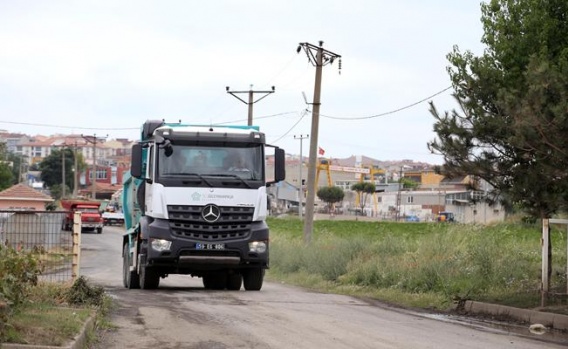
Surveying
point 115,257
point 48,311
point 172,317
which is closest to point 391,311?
point 172,317

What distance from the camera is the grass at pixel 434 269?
58.3ft

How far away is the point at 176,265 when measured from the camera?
18578mm

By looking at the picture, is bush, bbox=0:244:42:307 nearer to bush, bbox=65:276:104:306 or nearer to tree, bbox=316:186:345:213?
bush, bbox=65:276:104:306

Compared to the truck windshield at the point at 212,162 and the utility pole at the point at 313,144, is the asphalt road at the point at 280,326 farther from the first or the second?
the utility pole at the point at 313,144

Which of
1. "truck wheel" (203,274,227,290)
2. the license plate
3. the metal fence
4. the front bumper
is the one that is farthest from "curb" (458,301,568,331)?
the metal fence

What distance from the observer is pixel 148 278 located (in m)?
19.6

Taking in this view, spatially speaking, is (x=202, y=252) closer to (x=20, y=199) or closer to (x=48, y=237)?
(x=48, y=237)

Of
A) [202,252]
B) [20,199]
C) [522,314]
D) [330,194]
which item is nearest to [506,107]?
[522,314]

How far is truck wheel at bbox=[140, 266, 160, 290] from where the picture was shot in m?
19.4

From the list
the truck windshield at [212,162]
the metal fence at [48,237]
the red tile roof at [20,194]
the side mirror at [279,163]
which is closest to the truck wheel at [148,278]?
the truck windshield at [212,162]

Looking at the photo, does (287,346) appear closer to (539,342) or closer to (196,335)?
(196,335)

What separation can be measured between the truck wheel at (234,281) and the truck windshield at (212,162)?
10.4ft

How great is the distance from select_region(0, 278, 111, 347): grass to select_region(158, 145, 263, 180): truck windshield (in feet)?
12.7

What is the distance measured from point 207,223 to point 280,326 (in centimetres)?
639
